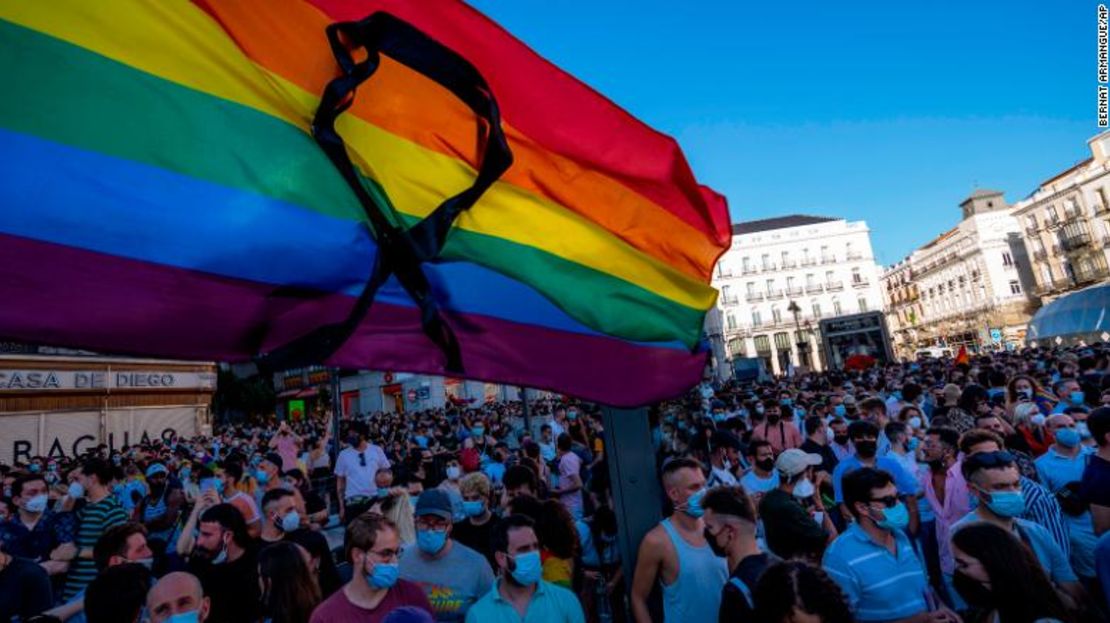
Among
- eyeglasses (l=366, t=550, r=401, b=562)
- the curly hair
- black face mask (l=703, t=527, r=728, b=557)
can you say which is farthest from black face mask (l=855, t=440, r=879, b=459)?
eyeglasses (l=366, t=550, r=401, b=562)

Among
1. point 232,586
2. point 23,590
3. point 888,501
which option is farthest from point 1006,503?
point 23,590

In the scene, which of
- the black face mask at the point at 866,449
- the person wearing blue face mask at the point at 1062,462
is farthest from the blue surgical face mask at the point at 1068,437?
the black face mask at the point at 866,449

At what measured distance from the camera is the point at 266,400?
1924 inches

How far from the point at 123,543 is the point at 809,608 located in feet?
14.0

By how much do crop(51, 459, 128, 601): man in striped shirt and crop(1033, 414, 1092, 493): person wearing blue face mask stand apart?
738cm

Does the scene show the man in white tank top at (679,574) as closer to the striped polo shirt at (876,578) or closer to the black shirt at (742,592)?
the black shirt at (742,592)

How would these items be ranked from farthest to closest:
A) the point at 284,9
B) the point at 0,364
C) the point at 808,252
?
the point at 808,252 → the point at 0,364 → the point at 284,9

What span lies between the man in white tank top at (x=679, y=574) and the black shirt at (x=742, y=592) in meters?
0.36

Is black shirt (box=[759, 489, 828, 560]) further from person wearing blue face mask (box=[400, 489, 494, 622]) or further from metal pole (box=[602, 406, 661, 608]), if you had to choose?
person wearing blue face mask (box=[400, 489, 494, 622])

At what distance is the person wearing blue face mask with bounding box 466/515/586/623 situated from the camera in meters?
3.20

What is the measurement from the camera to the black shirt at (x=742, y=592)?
2.61 metres

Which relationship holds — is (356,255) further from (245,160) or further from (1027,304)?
(1027,304)

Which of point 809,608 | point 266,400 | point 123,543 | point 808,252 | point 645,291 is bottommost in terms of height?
point 809,608

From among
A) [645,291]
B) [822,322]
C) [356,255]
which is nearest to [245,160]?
[356,255]
